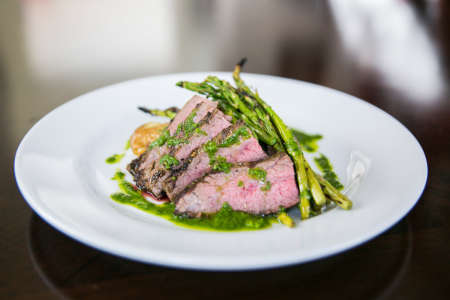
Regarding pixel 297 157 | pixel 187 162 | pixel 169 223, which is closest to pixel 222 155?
pixel 187 162

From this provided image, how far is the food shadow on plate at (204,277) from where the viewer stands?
211 centimetres

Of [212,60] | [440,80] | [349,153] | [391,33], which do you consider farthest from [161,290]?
[391,33]

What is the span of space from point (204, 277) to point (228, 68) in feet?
10.8

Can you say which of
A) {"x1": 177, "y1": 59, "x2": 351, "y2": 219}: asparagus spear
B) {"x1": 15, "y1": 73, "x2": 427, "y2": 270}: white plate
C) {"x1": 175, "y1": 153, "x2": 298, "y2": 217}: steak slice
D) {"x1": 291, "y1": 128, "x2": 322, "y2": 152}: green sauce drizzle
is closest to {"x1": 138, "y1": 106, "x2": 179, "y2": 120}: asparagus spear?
{"x1": 15, "y1": 73, "x2": 427, "y2": 270}: white plate

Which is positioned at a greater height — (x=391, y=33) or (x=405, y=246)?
(x=391, y=33)

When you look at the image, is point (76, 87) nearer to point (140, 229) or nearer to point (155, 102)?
point (155, 102)

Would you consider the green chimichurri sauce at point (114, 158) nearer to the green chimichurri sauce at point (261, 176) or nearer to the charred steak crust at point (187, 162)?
the charred steak crust at point (187, 162)

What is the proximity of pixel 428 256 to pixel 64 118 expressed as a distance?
8.95 feet

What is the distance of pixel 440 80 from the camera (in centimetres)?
515

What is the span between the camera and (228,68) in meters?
5.11

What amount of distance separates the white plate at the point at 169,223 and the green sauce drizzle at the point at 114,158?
0.05 m

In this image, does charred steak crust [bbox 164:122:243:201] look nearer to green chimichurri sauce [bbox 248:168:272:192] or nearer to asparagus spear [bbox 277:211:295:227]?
green chimichurri sauce [bbox 248:168:272:192]

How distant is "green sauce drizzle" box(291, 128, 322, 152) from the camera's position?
3615 millimetres

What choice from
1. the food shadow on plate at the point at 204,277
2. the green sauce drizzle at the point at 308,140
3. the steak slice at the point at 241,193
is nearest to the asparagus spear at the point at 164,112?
the green sauce drizzle at the point at 308,140
